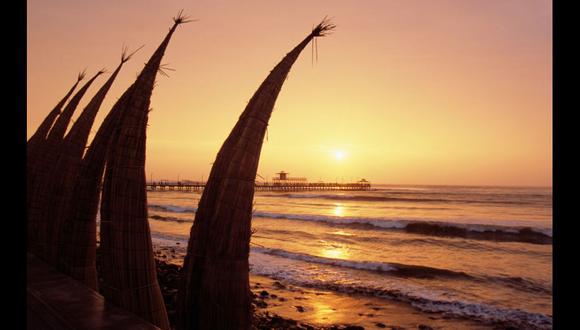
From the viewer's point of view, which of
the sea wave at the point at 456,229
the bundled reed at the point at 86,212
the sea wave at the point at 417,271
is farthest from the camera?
the sea wave at the point at 456,229

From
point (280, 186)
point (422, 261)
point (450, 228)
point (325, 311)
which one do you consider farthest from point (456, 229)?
point (280, 186)

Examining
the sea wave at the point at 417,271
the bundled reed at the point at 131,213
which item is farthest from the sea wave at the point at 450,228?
the bundled reed at the point at 131,213

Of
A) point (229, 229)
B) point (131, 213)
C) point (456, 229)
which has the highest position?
point (131, 213)

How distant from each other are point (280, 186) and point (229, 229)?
8613 cm

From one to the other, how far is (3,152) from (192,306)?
11.7 feet

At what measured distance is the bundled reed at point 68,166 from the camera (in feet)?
23.7

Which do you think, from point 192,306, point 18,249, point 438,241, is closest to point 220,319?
point 192,306

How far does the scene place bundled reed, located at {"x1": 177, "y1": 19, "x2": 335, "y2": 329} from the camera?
4.57 m

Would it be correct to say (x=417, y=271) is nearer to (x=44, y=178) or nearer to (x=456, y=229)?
(x=44, y=178)

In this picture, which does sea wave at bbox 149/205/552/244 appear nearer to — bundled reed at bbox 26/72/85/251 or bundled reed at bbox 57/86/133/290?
bundled reed at bbox 26/72/85/251

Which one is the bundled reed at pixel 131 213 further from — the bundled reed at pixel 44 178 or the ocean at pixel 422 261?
the bundled reed at pixel 44 178

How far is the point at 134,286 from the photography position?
515cm

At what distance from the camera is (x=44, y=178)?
9.09 m

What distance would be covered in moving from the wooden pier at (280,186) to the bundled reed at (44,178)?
7144 cm
